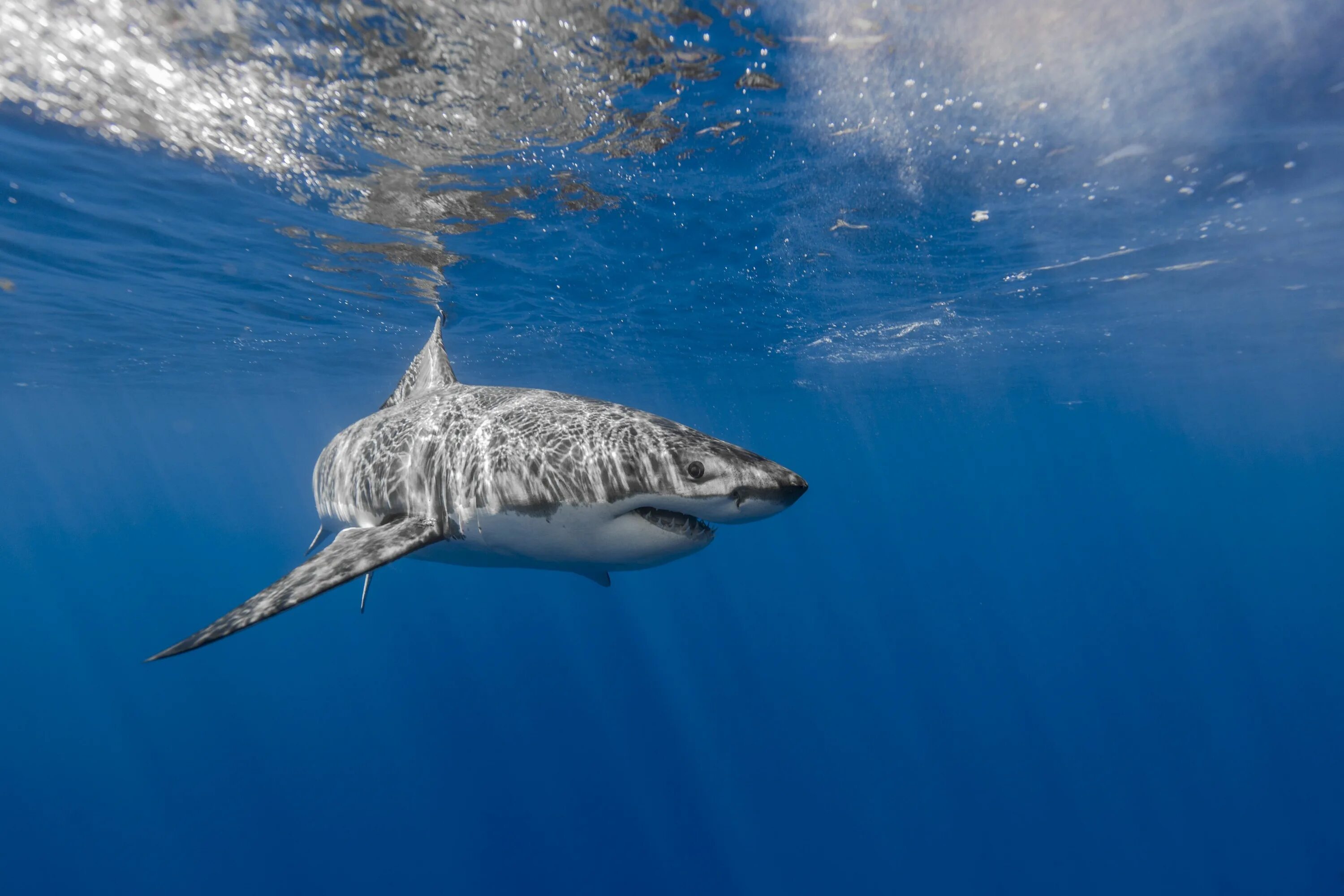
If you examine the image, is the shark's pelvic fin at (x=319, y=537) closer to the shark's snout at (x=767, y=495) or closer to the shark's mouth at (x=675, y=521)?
the shark's mouth at (x=675, y=521)

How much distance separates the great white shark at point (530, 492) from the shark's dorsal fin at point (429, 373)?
1420 millimetres

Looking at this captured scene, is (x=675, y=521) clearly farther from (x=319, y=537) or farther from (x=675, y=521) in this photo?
(x=319, y=537)

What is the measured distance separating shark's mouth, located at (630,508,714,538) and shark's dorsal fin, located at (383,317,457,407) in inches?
158

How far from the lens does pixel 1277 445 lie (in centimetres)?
9250

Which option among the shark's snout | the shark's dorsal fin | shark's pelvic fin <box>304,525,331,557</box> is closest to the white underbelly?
the shark's snout

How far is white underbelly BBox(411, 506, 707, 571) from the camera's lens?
362cm

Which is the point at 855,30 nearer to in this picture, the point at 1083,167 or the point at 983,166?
the point at 983,166

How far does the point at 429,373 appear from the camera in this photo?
6.97 meters

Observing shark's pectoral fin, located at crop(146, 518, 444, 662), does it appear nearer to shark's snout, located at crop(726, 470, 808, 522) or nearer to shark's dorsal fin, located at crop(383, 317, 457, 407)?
shark's snout, located at crop(726, 470, 808, 522)

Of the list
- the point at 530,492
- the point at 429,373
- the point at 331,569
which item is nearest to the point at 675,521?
the point at 530,492

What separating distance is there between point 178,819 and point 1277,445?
135 metres

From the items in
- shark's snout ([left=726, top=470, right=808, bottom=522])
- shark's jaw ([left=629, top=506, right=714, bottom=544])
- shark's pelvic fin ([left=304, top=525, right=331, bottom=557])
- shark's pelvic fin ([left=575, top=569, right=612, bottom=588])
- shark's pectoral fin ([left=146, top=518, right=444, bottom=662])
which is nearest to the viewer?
shark's pectoral fin ([left=146, top=518, right=444, bottom=662])

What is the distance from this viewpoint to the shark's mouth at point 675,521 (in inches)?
142

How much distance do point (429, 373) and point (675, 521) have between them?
4650 mm
